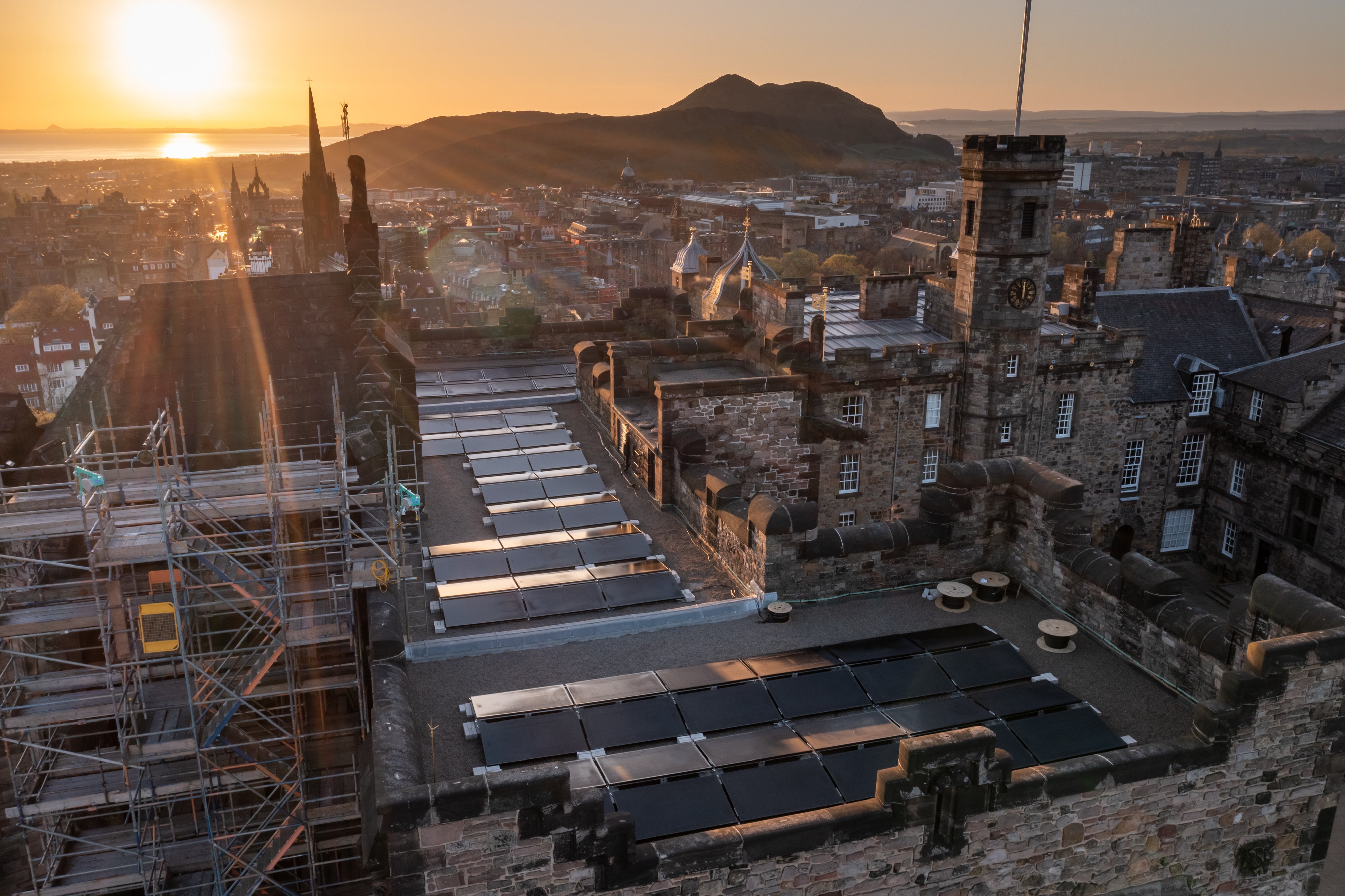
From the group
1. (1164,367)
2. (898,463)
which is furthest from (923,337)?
(1164,367)

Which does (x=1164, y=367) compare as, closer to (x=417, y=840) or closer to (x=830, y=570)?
(x=830, y=570)

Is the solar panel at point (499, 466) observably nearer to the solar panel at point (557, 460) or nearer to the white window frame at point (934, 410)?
the solar panel at point (557, 460)

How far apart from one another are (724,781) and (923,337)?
3443cm

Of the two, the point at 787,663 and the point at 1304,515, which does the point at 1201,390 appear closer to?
the point at 1304,515

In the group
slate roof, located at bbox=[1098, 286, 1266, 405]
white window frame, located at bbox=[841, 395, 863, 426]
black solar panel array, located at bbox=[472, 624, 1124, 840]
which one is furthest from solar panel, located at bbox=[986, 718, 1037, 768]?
slate roof, located at bbox=[1098, 286, 1266, 405]

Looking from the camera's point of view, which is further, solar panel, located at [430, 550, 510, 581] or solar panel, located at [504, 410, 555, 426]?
solar panel, located at [504, 410, 555, 426]

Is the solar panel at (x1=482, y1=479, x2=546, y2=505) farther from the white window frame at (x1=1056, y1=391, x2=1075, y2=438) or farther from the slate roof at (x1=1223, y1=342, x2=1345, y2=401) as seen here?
the slate roof at (x1=1223, y1=342, x2=1345, y2=401)

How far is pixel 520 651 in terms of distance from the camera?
659 inches

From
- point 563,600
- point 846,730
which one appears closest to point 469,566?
point 563,600

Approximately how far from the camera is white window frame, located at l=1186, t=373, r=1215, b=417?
151ft

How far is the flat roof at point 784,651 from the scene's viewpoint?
14406 millimetres

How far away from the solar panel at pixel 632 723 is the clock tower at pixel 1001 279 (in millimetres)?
29467

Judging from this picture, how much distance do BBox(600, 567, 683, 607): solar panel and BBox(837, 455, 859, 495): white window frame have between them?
2266 centimetres

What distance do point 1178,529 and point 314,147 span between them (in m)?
91.9
